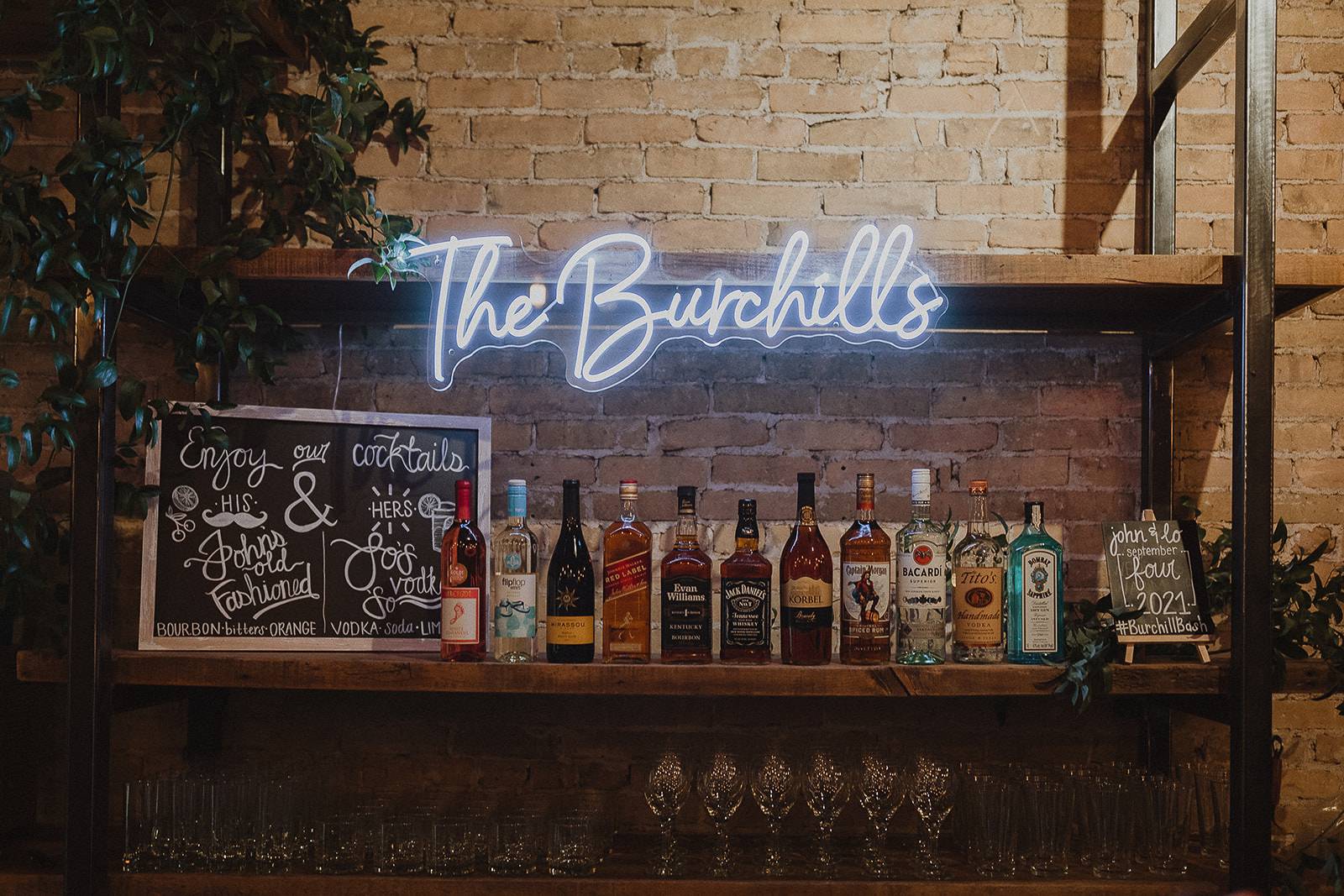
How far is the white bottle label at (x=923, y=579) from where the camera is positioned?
6.00ft

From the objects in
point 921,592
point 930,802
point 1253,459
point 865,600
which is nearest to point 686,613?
point 865,600

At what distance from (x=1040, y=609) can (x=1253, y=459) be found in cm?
43

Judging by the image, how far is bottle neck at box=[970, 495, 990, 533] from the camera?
1.93m

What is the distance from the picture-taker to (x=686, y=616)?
1842 mm

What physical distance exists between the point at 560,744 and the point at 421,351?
883 millimetres

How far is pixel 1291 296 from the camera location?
181cm

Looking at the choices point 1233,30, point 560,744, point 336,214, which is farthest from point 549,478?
point 1233,30

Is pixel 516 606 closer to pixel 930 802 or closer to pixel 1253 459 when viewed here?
pixel 930 802

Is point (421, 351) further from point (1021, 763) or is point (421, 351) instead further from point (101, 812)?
point (1021, 763)

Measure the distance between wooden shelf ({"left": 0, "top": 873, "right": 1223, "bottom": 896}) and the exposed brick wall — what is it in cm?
46

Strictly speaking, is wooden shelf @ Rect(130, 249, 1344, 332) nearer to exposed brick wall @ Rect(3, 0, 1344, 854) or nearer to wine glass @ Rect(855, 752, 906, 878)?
exposed brick wall @ Rect(3, 0, 1344, 854)

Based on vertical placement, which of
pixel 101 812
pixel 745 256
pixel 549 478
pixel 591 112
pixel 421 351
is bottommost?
pixel 101 812

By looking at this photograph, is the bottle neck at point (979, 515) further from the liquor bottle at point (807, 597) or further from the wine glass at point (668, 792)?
the wine glass at point (668, 792)

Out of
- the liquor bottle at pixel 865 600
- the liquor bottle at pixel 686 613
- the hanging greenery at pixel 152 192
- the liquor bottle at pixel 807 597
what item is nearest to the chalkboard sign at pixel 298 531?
the hanging greenery at pixel 152 192
